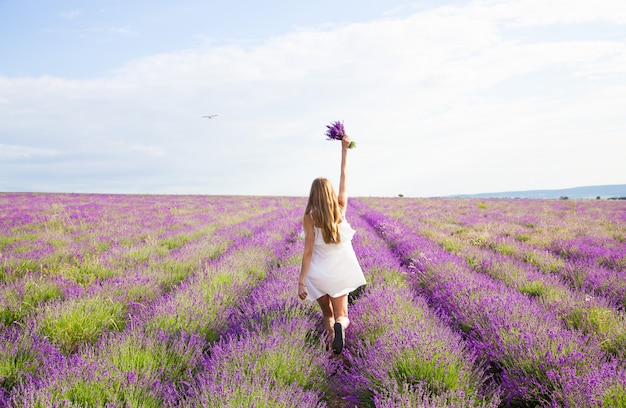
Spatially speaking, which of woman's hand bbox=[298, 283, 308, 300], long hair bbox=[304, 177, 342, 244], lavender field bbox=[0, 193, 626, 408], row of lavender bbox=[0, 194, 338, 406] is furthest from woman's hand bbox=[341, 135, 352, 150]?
row of lavender bbox=[0, 194, 338, 406]

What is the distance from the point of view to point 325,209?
3.28 m

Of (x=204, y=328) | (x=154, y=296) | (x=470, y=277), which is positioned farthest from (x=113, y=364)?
(x=470, y=277)

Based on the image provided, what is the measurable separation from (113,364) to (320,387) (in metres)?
1.44

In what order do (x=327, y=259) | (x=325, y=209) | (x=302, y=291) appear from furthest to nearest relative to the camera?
(x=327, y=259) < (x=302, y=291) < (x=325, y=209)

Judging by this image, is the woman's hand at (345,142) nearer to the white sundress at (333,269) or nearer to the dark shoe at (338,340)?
the white sundress at (333,269)

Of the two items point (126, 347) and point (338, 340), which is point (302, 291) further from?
point (126, 347)

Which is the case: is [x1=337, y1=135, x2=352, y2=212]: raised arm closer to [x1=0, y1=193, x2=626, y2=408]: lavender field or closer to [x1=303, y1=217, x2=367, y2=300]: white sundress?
[x1=303, y1=217, x2=367, y2=300]: white sundress

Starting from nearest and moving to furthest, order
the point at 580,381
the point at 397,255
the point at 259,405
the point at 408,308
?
1. the point at 259,405
2. the point at 580,381
3. the point at 408,308
4. the point at 397,255

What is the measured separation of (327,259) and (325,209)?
530 mm

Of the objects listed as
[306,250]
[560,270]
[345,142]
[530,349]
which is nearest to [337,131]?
[345,142]

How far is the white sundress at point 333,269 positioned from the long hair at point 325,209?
0.37ft

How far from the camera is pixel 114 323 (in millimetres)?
3623

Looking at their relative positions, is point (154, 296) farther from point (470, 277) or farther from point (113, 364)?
point (470, 277)

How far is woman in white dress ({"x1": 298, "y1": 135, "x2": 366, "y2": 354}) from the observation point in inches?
131
